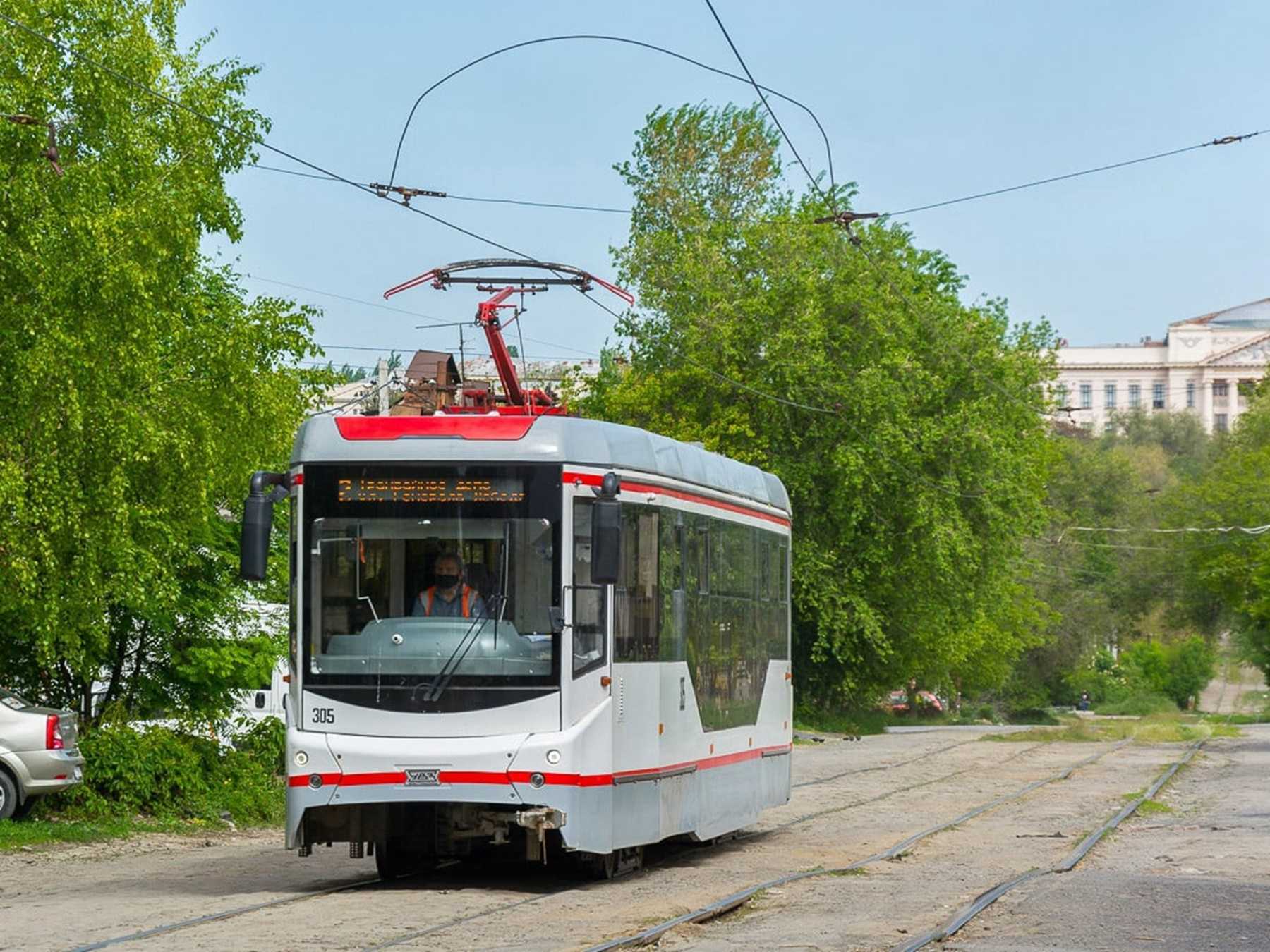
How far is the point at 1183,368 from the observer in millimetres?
155750

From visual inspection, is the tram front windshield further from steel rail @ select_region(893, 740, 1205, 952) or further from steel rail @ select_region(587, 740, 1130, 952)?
steel rail @ select_region(893, 740, 1205, 952)

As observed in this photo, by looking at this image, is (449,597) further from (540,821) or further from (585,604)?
(540,821)

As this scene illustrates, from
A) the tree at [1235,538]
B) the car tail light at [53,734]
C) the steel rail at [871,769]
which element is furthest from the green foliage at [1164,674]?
the car tail light at [53,734]

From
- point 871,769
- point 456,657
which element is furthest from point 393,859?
point 871,769

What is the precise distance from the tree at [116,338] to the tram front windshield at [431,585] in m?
5.07

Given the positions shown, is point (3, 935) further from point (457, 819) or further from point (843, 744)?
point (843, 744)

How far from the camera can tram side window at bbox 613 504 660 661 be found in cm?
1420

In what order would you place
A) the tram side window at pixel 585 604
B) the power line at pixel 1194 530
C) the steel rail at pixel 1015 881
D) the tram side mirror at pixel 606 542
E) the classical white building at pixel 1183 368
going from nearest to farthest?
the steel rail at pixel 1015 881
the tram side mirror at pixel 606 542
the tram side window at pixel 585 604
the power line at pixel 1194 530
the classical white building at pixel 1183 368

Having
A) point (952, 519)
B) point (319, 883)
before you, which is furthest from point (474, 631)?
point (952, 519)

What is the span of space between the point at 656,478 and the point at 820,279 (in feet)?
118

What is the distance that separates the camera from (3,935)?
11719 mm

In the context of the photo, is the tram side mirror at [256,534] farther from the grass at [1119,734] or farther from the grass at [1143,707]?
the grass at [1143,707]

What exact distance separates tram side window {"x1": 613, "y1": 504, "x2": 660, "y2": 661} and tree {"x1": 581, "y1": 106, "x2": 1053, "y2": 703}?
1299 inches

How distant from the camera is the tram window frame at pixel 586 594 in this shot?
13.7 metres
